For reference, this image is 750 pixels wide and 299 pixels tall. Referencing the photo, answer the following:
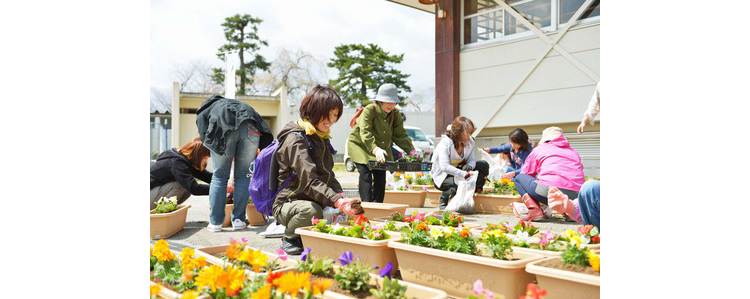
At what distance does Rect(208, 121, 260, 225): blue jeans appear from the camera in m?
4.27

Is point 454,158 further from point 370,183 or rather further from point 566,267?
point 566,267

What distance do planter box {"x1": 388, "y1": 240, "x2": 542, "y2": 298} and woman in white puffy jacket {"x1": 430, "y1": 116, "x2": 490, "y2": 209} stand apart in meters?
3.28

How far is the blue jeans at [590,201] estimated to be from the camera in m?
2.60

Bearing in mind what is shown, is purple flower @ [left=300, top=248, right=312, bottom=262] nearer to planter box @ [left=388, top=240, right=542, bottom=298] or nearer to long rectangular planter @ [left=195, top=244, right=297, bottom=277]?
long rectangular planter @ [left=195, top=244, right=297, bottom=277]

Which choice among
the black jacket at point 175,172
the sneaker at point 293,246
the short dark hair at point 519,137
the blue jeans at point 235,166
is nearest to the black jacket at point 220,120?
the blue jeans at point 235,166

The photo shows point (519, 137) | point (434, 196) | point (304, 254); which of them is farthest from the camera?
Result: point (434, 196)

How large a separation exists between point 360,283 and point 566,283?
70 centimetres

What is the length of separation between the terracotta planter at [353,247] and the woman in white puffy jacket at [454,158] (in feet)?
9.74

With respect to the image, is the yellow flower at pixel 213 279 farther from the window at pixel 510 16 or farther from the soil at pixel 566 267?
the window at pixel 510 16

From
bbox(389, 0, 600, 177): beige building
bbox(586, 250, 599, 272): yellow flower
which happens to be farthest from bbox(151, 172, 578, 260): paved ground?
bbox(389, 0, 600, 177): beige building

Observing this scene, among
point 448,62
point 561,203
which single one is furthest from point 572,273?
point 448,62

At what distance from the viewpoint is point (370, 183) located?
503 centimetres
